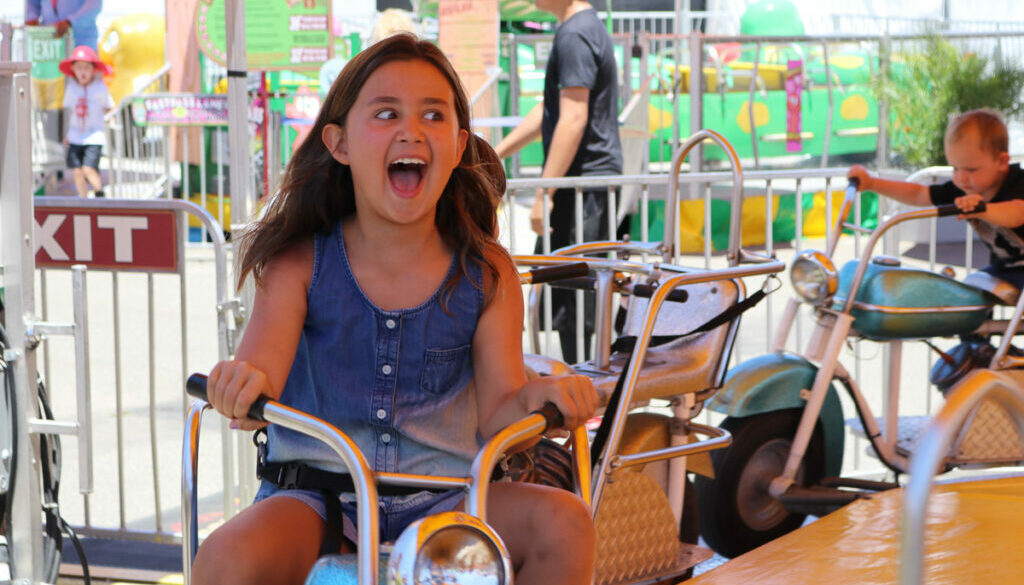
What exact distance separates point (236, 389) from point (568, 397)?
56cm

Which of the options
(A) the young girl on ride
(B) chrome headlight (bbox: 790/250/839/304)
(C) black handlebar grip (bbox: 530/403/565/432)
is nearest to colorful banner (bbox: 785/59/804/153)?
(B) chrome headlight (bbox: 790/250/839/304)

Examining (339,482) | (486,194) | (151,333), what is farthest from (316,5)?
(339,482)

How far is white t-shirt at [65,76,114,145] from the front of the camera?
12.9 meters

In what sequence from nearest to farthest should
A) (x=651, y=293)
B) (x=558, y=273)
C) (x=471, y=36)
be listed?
(x=558, y=273) → (x=651, y=293) → (x=471, y=36)

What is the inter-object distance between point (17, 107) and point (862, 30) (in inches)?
569

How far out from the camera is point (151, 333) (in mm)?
4352

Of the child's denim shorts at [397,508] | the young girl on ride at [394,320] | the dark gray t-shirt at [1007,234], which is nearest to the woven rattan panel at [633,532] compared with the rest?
the young girl on ride at [394,320]

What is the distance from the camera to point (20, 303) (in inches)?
138

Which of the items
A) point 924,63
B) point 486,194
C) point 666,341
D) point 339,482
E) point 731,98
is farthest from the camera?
point 731,98

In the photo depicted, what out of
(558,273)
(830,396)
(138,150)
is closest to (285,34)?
(830,396)

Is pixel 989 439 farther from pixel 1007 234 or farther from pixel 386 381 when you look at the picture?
pixel 386 381

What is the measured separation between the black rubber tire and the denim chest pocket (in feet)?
6.05

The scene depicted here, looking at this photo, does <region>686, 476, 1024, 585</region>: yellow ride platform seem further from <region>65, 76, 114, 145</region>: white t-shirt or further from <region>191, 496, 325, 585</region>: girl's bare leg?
<region>65, 76, 114, 145</region>: white t-shirt

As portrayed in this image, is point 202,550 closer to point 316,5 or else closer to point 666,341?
point 666,341
